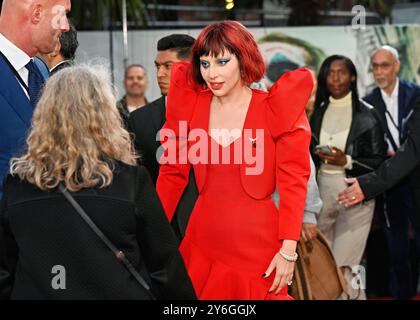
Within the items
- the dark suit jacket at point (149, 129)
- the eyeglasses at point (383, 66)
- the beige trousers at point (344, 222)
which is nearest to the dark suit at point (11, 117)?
the dark suit jacket at point (149, 129)

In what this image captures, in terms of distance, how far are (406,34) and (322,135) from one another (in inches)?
71.1

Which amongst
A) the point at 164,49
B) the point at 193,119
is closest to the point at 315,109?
the point at 164,49

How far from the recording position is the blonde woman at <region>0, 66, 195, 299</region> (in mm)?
3035

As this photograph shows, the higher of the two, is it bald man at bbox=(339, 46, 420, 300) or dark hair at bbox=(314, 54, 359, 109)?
dark hair at bbox=(314, 54, 359, 109)

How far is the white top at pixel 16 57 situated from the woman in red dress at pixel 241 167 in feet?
2.39

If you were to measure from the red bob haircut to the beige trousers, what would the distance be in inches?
113

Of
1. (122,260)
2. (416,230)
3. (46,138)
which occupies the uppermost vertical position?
(46,138)

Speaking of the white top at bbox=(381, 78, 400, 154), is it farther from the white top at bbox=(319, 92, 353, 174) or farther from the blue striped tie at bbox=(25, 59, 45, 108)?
the blue striped tie at bbox=(25, 59, 45, 108)

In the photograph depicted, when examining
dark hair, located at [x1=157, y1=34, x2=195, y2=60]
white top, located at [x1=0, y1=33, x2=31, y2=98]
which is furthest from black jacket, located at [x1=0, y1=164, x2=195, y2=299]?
dark hair, located at [x1=157, y1=34, x2=195, y2=60]

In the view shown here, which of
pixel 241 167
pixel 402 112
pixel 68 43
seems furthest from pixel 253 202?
pixel 402 112

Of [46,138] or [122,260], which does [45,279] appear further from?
[46,138]

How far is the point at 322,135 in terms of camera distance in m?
6.99

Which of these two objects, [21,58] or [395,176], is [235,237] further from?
[395,176]

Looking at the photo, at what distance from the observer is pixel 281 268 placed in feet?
12.8
